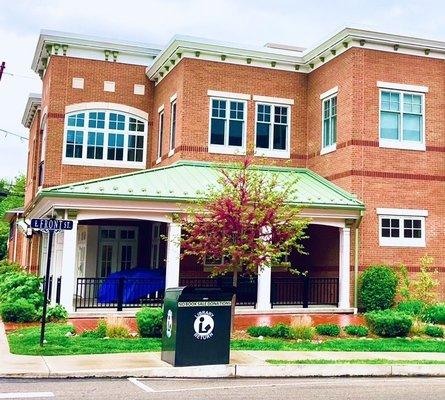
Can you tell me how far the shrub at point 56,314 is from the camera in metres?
16.6

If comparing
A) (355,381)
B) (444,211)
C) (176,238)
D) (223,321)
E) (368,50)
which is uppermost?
(368,50)

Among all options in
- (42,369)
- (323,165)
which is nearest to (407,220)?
(323,165)

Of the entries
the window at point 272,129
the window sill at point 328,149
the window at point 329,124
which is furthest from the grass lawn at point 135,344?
the window at point 272,129

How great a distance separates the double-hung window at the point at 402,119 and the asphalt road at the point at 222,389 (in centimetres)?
1255

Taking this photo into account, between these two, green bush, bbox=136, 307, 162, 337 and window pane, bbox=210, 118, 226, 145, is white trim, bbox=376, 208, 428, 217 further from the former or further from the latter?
green bush, bbox=136, 307, 162, 337

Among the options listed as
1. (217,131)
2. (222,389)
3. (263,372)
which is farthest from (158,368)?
(217,131)

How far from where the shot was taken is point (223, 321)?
1128cm

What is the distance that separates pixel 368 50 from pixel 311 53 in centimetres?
266

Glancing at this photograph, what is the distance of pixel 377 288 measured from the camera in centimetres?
2008

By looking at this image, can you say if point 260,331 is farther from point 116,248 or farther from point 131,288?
point 116,248

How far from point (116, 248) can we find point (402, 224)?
11349 millimetres

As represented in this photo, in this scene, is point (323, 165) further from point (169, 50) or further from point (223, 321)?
point (223, 321)

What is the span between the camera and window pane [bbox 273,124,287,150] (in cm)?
2417

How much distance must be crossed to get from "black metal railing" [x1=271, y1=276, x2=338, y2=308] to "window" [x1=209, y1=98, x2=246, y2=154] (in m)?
5.37
